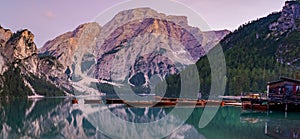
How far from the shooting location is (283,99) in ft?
252

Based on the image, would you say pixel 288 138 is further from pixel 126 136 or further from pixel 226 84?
pixel 226 84

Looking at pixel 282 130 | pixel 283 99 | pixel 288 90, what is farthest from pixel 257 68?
pixel 282 130

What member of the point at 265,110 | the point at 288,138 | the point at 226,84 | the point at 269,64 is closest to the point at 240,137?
the point at 288,138

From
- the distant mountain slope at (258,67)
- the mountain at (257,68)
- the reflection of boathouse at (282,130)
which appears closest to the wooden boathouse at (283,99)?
the reflection of boathouse at (282,130)

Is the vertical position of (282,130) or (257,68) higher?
(257,68)

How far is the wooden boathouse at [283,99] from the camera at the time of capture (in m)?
76.6

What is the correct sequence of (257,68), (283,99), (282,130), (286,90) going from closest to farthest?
(282,130) < (283,99) < (286,90) < (257,68)

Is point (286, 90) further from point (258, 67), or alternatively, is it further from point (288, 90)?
point (258, 67)

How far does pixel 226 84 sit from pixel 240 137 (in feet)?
392

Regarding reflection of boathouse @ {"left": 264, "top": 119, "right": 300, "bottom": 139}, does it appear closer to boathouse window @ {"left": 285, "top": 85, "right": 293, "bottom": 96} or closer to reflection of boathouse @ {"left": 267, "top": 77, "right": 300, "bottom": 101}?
reflection of boathouse @ {"left": 267, "top": 77, "right": 300, "bottom": 101}

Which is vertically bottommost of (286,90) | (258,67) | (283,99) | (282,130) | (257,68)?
(282,130)

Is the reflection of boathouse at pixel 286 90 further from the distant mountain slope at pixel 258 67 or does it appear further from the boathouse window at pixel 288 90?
the distant mountain slope at pixel 258 67

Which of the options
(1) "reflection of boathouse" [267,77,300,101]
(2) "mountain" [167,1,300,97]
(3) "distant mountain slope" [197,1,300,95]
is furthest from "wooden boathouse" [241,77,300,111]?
(3) "distant mountain slope" [197,1,300,95]

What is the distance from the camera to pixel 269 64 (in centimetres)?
17650
